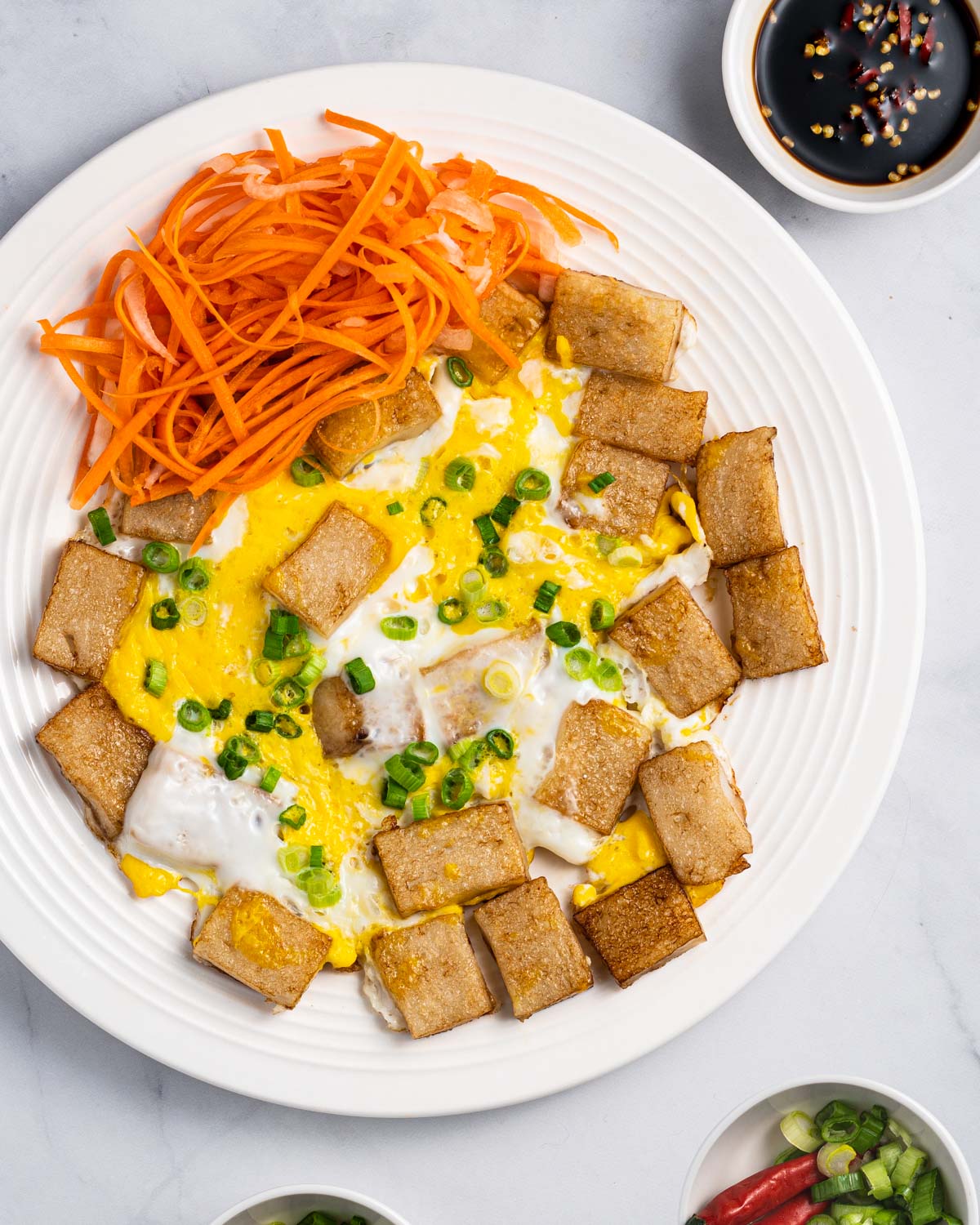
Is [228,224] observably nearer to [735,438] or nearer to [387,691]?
[387,691]

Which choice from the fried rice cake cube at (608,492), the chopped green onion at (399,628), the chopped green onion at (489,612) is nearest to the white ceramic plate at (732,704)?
the fried rice cake cube at (608,492)

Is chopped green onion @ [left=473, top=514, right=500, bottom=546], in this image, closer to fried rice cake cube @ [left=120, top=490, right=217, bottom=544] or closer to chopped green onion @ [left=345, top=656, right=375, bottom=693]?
chopped green onion @ [left=345, top=656, right=375, bottom=693]

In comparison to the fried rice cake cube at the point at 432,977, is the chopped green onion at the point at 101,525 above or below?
above

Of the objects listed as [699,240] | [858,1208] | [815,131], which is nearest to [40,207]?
[699,240]

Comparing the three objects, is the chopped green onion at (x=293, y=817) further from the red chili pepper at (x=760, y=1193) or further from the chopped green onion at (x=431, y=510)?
the red chili pepper at (x=760, y=1193)

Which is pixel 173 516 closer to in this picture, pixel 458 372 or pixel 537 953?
pixel 458 372

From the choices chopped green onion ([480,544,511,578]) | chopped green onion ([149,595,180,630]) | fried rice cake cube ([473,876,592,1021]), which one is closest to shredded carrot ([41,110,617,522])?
chopped green onion ([149,595,180,630])

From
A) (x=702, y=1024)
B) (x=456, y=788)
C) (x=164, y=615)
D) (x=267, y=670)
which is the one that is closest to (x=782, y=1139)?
(x=702, y=1024)
